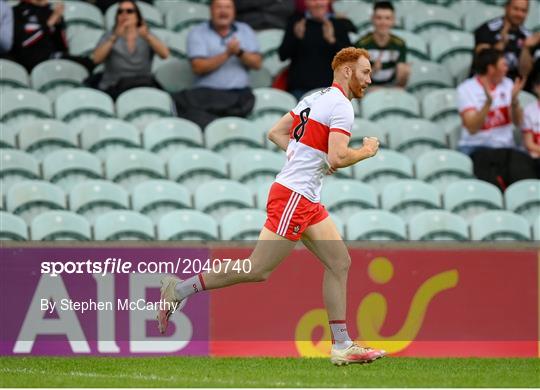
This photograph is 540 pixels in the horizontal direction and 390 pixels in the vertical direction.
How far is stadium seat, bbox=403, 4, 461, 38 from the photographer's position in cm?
1438

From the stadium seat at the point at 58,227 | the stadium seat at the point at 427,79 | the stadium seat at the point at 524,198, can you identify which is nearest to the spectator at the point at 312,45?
the stadium seat at the point at 427,79

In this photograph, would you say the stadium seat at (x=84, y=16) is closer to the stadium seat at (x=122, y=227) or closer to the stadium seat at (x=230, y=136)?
the stadium seat at (x=230, y=136)

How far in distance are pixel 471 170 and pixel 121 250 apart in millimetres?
A: 3860

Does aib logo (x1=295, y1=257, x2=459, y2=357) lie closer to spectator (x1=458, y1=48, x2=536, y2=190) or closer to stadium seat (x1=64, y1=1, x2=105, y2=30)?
spectator (x1=458, y1=48, x2=536, y2=190)

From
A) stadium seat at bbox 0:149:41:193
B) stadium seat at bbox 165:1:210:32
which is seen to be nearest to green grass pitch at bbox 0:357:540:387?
stadium seat at bbox 0:149:41:193

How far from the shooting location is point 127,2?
12.6m

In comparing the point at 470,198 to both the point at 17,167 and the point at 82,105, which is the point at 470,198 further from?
the point at 17,167

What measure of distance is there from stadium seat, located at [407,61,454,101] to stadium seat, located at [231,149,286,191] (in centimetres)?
223

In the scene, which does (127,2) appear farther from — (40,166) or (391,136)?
(391,136)

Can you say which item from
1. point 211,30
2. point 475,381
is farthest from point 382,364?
point 211,30

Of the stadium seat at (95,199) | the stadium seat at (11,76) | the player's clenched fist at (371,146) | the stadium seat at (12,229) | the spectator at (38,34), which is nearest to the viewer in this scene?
the player's clenched fist at (371,146)

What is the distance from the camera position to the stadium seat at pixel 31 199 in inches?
444

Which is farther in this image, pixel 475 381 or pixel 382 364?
pixel 382 364

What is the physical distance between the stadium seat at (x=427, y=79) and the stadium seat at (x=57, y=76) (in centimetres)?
318
